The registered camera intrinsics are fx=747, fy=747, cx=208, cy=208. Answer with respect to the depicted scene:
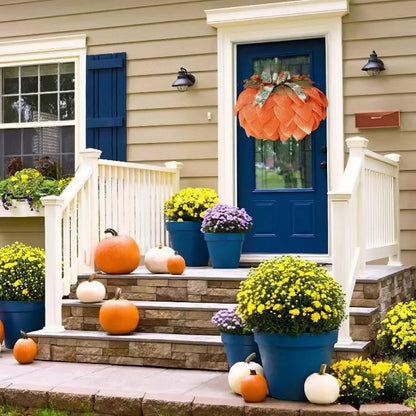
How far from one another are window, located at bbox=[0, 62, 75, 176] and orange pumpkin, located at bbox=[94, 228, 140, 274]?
1.91 metres

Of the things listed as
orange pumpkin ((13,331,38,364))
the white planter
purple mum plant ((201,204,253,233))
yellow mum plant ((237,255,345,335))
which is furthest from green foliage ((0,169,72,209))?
yellow mum plant ((237,255,345,335))

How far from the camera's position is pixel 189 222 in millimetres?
6566

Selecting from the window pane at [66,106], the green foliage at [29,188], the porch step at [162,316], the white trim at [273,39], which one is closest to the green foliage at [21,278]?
the porch step at [162,316]

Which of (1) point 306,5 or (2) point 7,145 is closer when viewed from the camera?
(1) point 306,5

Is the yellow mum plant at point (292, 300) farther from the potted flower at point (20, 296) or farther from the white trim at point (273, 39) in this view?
the white trim at point (273, 39)

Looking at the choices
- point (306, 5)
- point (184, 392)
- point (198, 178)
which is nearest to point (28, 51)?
point (198, 178)

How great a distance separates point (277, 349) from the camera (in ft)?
13.5

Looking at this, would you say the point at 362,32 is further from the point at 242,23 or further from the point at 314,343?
the point at 314,343

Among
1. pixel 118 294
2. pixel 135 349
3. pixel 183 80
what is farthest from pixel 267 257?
pixel 135 349

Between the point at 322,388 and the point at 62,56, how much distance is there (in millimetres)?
4876

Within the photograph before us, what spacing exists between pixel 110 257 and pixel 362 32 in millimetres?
2981

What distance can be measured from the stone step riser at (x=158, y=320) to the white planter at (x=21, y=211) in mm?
1689

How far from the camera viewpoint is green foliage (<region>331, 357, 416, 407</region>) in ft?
13.3

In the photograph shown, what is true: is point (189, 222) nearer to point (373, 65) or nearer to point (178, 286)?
point (178, 286)
